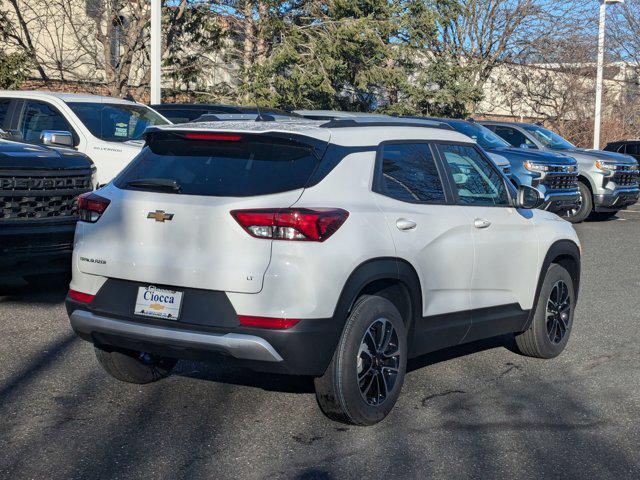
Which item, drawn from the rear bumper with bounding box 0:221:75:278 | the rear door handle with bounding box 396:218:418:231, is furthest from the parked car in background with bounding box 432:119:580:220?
the rear door handle with bounding box 396:218:418:231

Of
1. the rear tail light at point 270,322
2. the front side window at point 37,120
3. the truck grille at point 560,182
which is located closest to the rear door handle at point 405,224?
the rear tail light at point 270,322

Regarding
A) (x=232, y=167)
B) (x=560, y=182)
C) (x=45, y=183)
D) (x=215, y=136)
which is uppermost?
(x=215, y=136)

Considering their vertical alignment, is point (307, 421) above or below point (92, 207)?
below

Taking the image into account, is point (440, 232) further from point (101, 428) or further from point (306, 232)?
point (101, 428)

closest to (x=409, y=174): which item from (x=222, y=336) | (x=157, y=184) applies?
(x=157, y=184)

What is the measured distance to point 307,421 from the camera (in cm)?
556

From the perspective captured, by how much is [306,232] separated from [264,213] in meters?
0.23

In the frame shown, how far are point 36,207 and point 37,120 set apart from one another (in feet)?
10.6

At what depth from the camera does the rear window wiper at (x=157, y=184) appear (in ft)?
17.6

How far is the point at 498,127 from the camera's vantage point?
19297 millimetres

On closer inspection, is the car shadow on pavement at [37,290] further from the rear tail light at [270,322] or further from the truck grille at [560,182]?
the truck grille at [560,182]

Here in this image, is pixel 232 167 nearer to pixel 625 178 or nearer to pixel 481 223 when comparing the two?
pixel 481 223

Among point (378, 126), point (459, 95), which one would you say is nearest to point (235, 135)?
point (378, 126)

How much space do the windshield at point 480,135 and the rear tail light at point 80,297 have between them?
11.4 meters
